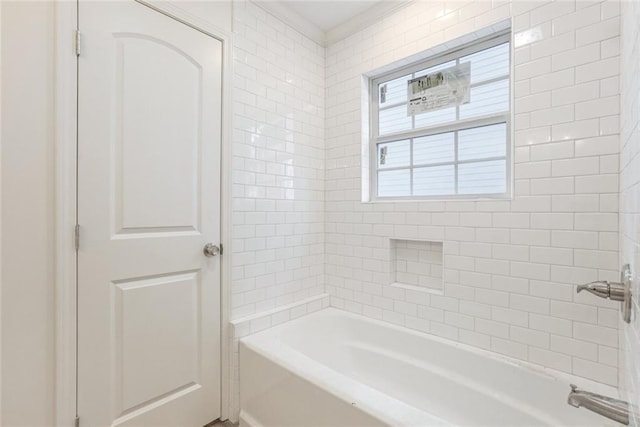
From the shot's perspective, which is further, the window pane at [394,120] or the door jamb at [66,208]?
the window pane at [394,120]

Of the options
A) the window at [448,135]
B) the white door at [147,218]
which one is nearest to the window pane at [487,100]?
the window at [448,135]

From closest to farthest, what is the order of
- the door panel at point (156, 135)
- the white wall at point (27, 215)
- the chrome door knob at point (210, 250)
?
the white wall at point (27, 215) < the door panel at point (156, 135) < the chrome door knob at point (210, 250)

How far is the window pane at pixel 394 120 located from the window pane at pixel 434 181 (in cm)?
35

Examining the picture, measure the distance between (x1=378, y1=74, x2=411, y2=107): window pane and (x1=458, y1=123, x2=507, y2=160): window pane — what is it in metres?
0.53

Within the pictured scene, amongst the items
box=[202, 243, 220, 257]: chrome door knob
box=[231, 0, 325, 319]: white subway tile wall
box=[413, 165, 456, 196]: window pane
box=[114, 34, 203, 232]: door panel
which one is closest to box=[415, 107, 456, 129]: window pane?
box=[413, 165, 456, 196]: window pane

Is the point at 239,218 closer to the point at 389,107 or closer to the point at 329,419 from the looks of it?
the point at 329,419

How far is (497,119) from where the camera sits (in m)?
1.80

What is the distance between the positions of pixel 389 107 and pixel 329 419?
2010mm

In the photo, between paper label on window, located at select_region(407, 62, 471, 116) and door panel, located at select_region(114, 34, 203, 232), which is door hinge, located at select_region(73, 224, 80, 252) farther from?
paper label on window, located at select_region(407, 62, 471, 116)

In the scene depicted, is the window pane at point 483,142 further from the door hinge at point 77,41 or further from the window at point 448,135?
the door hinge at point 77,41

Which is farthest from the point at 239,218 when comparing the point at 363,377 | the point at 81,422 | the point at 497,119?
the point at 497,119

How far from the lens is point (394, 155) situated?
90.5 inches

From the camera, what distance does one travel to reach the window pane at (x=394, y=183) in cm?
223

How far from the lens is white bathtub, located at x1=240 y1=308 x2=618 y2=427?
1.31m
